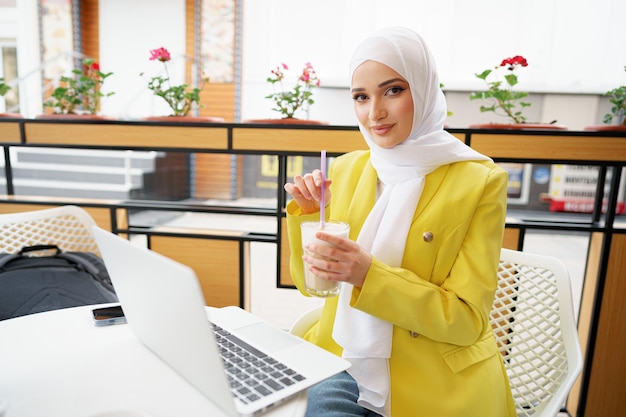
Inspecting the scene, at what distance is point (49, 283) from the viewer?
1629 mm

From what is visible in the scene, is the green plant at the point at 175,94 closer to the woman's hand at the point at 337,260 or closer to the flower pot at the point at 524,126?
the flower pot at the point at 524,126

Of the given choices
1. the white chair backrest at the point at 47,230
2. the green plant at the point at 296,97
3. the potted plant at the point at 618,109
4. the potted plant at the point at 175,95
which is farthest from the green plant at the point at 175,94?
the potted plant at the point at 618,109

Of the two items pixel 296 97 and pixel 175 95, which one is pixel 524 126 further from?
pixel 175 95

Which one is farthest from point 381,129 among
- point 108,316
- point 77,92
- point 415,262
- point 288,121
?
point 77,92

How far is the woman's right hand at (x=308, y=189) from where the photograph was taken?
3.52ft

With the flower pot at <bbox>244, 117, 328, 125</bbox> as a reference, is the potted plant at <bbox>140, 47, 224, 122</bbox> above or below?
above

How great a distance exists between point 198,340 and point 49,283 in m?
1.28

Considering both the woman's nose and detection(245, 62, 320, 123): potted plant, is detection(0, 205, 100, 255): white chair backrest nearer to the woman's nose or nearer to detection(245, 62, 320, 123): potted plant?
detection(245, 62, 320, 123): potted plant

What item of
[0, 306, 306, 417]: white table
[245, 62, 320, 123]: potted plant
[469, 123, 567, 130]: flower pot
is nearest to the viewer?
[0, 306, 306, 417]: white table

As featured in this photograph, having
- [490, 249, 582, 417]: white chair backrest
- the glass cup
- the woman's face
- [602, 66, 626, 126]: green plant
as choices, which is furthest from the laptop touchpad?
[602, 66, 626, 126]: green plant

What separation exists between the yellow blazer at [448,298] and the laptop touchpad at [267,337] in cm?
18

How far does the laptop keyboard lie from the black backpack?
97 cm

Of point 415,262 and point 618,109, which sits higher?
point 618,109

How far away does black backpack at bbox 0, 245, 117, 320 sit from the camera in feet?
5.07
